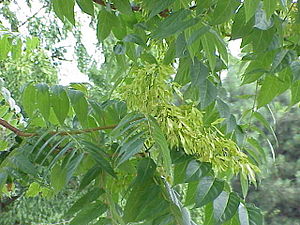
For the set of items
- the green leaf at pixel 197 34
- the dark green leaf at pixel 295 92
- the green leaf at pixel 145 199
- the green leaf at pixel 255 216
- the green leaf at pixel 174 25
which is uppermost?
the green leaf at pixel 174 25

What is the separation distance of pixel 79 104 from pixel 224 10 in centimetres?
21

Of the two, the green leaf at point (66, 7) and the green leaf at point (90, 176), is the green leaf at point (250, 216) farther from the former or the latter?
the green leaf at point (66, 7)

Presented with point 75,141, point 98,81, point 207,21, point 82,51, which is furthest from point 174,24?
point 82,51

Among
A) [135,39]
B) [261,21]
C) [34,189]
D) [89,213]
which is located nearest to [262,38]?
[261,21]

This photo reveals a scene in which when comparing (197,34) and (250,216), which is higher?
(197,34)

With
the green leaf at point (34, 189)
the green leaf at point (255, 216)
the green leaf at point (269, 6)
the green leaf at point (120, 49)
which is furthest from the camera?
the green leaf at point (34, 189)

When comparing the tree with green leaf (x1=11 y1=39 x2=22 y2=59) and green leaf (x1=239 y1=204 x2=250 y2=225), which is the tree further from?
green leaf (x1=11 y1=39 x2=22 y2=59)

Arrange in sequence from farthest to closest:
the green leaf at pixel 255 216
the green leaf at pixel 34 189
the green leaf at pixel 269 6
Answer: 1. the green leaf at pixel 34 189
2. the green leaf at pixel 255 216
3. the green leaf at pixel 269 6

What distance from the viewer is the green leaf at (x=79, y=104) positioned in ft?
2.15

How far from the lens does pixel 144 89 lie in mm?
591

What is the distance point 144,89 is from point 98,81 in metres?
2.76

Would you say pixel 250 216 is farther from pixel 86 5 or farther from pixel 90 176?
pixel 86 5

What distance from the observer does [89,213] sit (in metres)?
0.58

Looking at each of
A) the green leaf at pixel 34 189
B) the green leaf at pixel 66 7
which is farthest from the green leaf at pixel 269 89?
the green leaf at pixel 34 189
